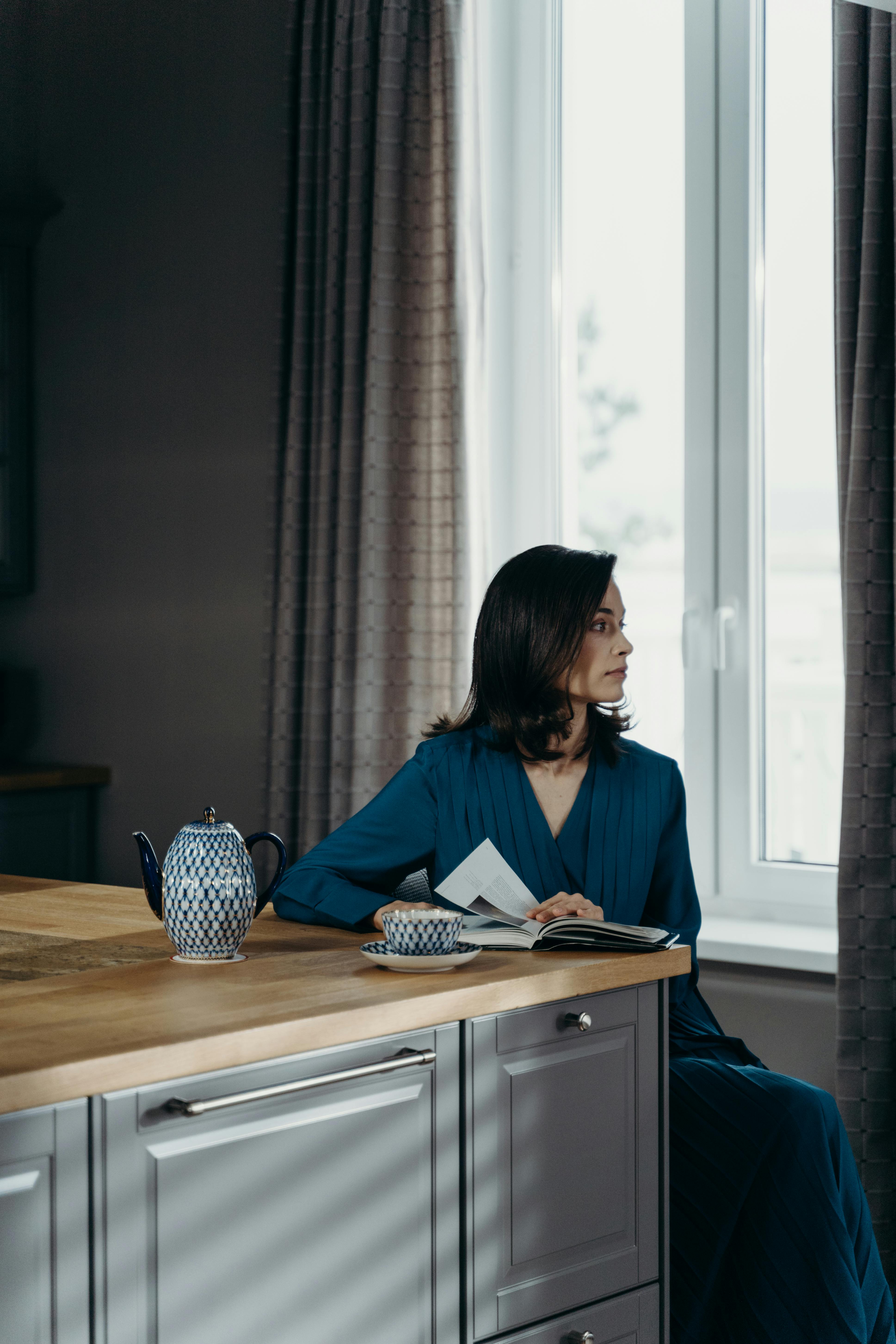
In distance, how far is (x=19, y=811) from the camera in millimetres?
3965

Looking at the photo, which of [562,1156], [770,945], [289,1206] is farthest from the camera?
[770,945]

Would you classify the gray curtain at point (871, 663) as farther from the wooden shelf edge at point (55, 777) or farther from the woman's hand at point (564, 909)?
the wooden shelf edge at point (55, 777)

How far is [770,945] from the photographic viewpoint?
2822mm

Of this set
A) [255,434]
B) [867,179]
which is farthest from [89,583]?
[867,179]

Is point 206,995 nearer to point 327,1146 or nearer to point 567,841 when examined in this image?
point 327,1146

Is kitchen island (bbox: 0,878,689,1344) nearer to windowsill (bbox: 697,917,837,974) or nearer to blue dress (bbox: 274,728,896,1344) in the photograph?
blue dress (bbox: 274,728,896,1344)

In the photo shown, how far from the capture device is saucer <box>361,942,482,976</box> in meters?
1.58

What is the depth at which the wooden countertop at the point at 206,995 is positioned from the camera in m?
1.23

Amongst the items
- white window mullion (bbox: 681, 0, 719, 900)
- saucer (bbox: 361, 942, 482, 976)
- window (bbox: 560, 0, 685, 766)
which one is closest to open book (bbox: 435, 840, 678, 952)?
saucer (bbox: 361, 942, 482, 976)

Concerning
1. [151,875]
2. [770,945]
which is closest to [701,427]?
[770,945]

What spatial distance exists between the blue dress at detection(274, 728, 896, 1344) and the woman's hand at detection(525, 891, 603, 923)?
183 millimetres

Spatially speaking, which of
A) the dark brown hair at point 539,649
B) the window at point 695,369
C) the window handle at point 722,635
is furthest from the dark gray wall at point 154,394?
the dark brown hair at point 539,649

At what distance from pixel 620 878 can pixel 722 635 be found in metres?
1.06

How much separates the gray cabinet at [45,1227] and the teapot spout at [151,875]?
58 cm
